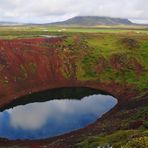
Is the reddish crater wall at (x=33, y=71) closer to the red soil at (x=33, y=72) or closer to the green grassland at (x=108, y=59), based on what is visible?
the red soil at (x=33, y=72)

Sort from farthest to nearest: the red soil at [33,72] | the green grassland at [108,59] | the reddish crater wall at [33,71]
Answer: the green grassland at [108,59] < the reddish crater wall at [33,71] < the red soil at [33,72]

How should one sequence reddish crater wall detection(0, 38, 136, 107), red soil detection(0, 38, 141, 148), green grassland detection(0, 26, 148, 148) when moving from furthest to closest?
green grassland detection(0, 26, 148, 148) < reddish crater wall detection(0, 38, 136, 107) < red soil detection(0, 38, 141, 148)

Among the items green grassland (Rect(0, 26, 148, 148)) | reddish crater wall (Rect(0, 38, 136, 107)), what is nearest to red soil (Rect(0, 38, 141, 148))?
reddish crater wall (Rect(0, 38, 136, 107))

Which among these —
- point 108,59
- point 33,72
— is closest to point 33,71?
point 33,72

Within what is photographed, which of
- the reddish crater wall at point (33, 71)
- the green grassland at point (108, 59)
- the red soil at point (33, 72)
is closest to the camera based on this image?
the red soil at point (33, 72)

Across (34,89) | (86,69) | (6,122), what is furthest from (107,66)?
(6,122)

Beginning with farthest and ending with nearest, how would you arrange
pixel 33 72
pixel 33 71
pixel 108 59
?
pixel 108 59
pixel 33 71
pixel 33 72

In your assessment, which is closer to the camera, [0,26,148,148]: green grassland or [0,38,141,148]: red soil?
[0,38,141,148]: red soil

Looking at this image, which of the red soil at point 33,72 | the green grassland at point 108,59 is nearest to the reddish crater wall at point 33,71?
the red soil at point 33,72

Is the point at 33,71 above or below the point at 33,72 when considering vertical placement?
above

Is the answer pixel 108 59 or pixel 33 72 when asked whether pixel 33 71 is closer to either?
pixel 33 72

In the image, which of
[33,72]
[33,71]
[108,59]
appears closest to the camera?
[33,72]

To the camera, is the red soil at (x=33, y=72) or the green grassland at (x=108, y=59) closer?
the red soil at (x=33, y=72)

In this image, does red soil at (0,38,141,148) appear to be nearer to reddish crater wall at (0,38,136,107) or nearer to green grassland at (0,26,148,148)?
reddish crater wall at (0,38,136,107)
